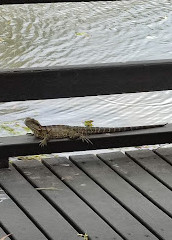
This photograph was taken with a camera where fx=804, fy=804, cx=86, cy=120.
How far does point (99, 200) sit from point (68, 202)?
0.65ft

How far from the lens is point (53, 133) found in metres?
5.72

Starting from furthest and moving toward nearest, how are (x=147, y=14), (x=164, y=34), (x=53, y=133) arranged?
(x=147, y=14) < (x=164, y=34) < (x=53, y=133)

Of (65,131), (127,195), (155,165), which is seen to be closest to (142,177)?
(155,165)

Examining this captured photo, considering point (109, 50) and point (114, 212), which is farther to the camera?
point (109, 50)

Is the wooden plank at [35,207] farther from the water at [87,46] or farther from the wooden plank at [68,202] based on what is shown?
the water at [87,46]

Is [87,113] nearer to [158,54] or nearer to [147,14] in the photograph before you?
[158,54]

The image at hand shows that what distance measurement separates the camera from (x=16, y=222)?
470cm

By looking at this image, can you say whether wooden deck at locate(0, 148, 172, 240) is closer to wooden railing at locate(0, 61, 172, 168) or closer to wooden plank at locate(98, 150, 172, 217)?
wooden plank at locate(98, 150, 172, 217)

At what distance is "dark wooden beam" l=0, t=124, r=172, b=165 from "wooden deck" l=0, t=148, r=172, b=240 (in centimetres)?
11

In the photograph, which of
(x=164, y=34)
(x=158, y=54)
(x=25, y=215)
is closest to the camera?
(x=25, y=215)

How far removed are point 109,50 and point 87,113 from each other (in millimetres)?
2179

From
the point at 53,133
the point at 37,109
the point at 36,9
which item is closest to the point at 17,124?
the point at 37,109

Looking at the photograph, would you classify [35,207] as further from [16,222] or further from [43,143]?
[43,143]

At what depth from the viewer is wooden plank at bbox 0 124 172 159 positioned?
5.45 meters
